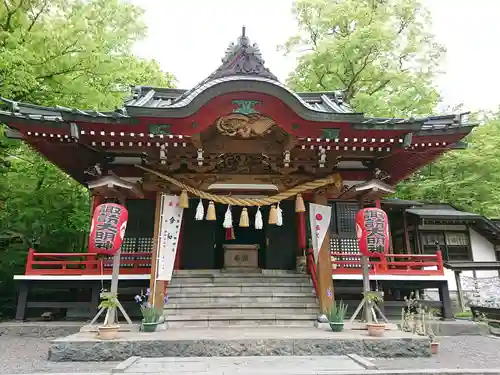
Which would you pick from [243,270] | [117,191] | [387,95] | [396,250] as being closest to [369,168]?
[243,270]

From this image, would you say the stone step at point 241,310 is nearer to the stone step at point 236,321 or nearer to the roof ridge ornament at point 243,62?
the stone step at point 236,321

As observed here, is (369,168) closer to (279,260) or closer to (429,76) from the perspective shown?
(279,260)

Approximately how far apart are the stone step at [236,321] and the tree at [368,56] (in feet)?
39.1

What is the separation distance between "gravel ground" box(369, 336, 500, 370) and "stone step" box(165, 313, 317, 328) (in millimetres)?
2162

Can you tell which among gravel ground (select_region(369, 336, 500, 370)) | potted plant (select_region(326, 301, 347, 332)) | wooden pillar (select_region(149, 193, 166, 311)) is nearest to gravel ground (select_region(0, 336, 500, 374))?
gravel ground (select_region(369, 336, 500, 370))

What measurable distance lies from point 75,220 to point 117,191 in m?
5.75

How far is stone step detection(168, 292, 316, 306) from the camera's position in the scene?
337 inches

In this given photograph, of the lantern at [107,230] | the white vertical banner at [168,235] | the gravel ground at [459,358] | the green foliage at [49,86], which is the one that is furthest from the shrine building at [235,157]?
the green foliage at [49,86]

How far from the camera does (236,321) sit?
306 inches

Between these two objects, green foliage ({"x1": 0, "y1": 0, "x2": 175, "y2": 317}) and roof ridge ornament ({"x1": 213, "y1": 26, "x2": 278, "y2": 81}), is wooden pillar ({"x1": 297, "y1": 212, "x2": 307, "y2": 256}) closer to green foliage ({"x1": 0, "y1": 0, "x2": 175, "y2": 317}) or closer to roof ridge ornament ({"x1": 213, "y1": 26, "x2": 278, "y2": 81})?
roof ridge ornament ({"x1": 213, "y1": 26, "x2": 278, "y2": 81})

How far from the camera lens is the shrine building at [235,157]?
23.4 feet

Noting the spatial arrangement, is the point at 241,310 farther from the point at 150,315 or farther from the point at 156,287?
the point at 150,315

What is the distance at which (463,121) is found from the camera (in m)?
7.52

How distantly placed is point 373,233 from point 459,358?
271 cm
